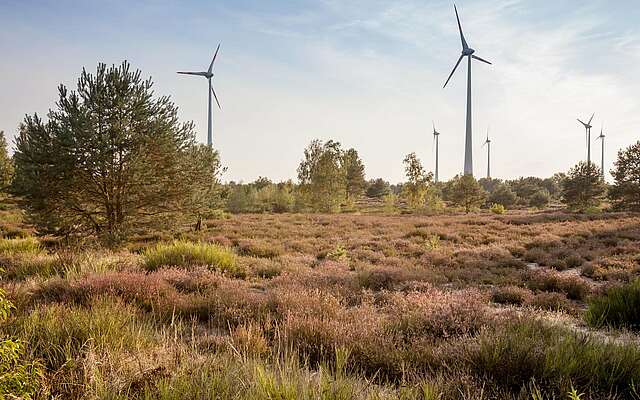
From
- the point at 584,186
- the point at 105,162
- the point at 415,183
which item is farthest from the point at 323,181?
the point at 105,162

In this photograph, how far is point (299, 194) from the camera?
58938mm

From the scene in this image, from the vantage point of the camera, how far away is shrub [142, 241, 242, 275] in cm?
988

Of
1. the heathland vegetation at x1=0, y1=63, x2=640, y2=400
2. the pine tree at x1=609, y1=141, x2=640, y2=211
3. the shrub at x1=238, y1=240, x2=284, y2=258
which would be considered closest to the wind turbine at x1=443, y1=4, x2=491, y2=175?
the pine tree at x1=609, y1=141, x2=640, y2=211

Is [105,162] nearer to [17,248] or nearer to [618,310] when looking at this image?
[17,248]

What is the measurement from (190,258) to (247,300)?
14.6 feet

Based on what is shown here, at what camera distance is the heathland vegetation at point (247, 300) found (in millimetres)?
3219

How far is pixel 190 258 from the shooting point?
1026cm

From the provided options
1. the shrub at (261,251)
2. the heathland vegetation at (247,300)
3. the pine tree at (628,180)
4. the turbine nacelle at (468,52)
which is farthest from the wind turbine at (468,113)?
the shrub at (261,251)

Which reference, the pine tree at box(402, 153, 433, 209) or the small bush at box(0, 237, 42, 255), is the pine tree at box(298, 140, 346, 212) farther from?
the small bush at box(0, 237, 42, 255)

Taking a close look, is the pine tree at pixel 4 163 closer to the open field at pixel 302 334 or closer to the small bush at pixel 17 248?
the small bush at pixel 17 248

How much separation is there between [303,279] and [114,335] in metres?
5.03

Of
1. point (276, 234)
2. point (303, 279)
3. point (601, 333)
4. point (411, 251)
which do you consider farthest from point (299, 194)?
point (601, 333)

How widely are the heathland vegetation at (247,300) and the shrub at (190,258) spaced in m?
0.06

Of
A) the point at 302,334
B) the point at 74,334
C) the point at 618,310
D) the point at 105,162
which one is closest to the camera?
the point at 74,334
